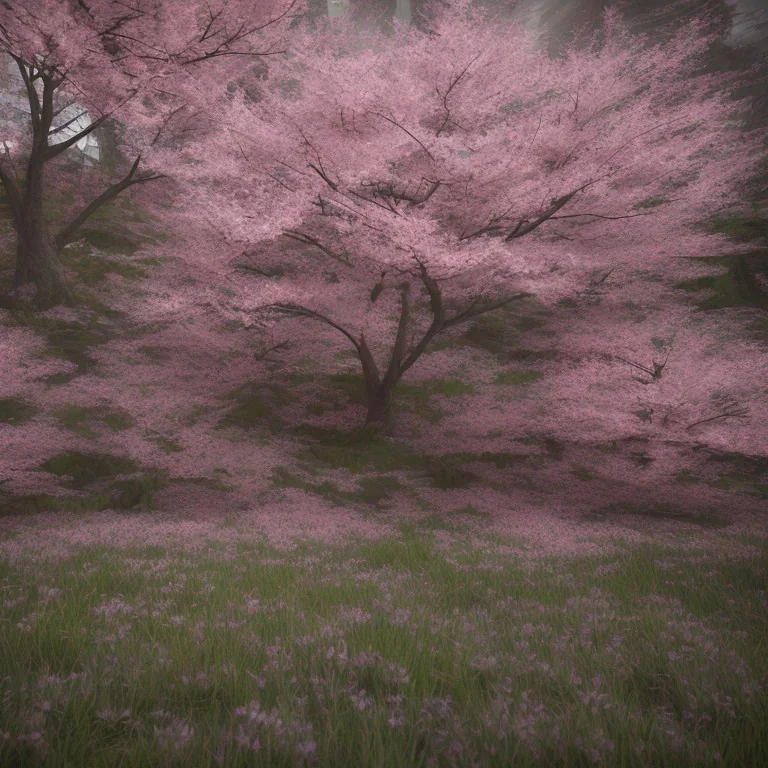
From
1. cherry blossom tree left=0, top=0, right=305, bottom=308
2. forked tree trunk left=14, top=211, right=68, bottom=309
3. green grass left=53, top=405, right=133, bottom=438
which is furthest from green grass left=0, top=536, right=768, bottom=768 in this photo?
forked tree trunk left=14, top=211, right=68, bottom=309

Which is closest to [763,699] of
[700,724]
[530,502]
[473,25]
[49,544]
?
[700,724]

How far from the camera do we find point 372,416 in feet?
42.4

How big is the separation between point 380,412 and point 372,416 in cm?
23

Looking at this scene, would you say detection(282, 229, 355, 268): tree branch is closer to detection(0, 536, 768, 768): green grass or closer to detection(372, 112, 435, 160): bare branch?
detection(372, 112, 435, 160): bare branch

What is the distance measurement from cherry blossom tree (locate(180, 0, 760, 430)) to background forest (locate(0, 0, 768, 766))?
3.5 inches

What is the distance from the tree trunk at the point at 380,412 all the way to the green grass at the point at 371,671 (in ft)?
28.3

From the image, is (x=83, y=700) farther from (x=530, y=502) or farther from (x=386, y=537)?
(x=530, y=502)

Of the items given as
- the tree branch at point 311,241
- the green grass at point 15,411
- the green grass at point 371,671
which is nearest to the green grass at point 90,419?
the green grass at point 15,411

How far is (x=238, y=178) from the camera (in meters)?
11.9

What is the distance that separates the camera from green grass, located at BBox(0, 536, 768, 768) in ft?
5.36

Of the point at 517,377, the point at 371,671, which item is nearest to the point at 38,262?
the point at 517,377

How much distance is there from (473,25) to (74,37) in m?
8.86

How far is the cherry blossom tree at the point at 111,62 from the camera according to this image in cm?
926

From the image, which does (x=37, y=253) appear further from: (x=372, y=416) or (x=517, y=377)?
Result: (x=517, y=377)
